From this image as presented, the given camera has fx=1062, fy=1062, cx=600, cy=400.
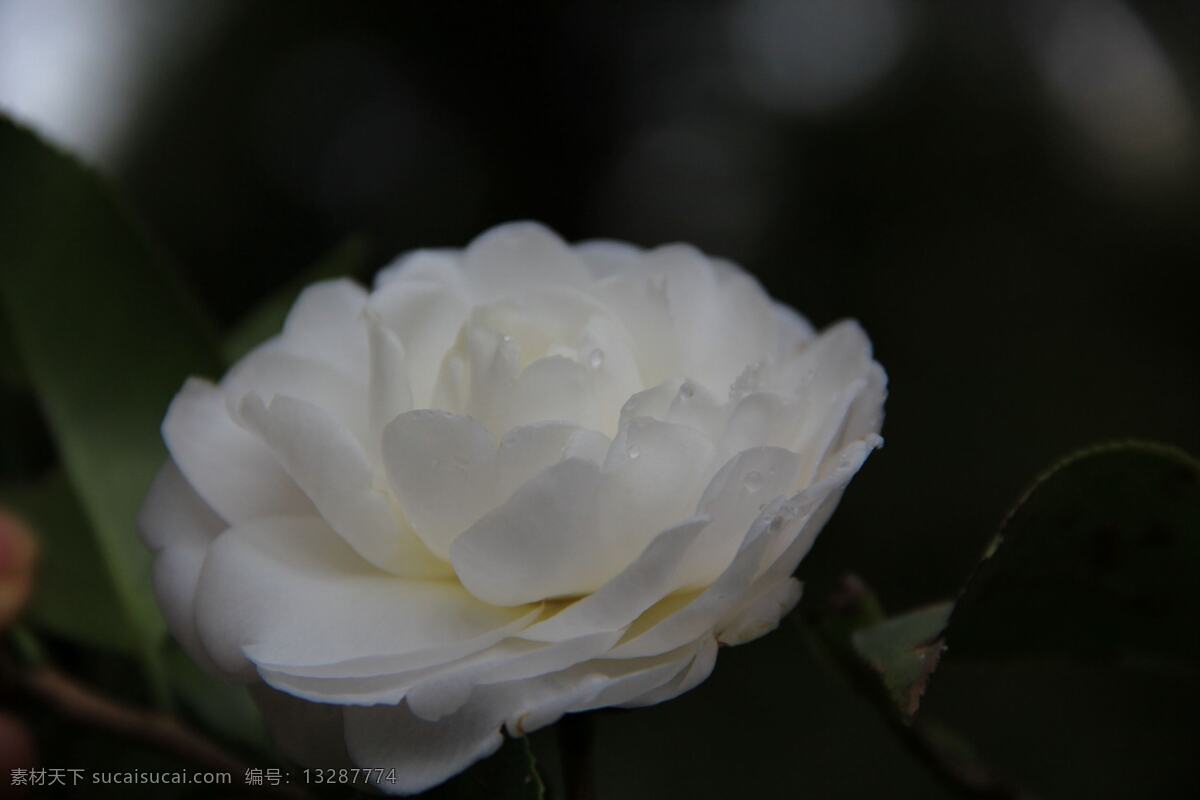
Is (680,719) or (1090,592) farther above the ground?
(1090,592)

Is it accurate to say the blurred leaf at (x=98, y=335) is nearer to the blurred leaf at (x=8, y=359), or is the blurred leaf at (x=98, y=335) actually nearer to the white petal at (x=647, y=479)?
the blurred leaf at (x=8, y=359)

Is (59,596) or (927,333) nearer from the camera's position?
(59,596)

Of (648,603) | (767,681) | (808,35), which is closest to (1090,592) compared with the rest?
(648,603)

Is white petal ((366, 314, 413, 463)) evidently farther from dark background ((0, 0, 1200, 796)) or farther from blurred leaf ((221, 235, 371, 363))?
dark background ((0, 0, 1200, 796))

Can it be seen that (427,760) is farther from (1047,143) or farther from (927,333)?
(1047,143)

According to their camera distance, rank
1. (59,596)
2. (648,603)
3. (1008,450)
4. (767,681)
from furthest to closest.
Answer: (1008,450), (767,681), (59,596), (648,603)

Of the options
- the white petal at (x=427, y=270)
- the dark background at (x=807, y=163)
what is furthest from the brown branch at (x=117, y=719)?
the dark background at (x=807, y=163)

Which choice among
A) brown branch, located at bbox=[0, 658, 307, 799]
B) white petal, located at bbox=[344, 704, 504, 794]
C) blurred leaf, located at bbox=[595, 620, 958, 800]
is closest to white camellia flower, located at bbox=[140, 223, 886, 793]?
white petal, located at bbox=[344, 704, 504, 794]
